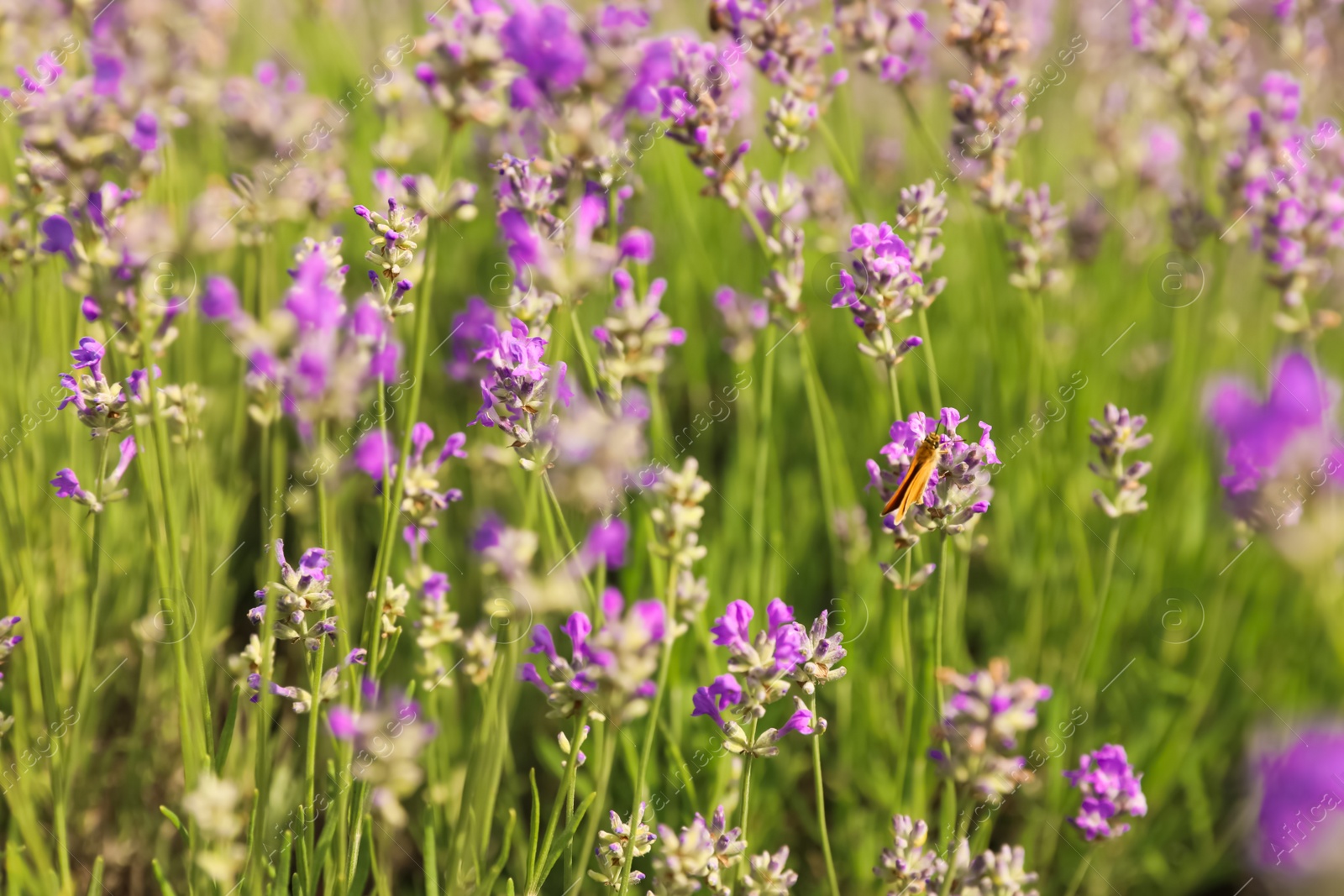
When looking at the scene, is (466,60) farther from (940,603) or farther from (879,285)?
(940,603)

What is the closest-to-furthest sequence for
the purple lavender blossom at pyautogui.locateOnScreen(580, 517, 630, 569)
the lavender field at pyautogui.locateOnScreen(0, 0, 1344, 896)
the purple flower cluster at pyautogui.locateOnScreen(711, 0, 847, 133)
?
the purple lavender blossom at pyautogui.locateOnScreen(580, 517, 630, 569) → the lavender field at pyautogui.locateOnScreen(0, 0, 1344, 896) → the purple flower cluster at pyautogui.locateOnScreen(711, 0, 847, 133)

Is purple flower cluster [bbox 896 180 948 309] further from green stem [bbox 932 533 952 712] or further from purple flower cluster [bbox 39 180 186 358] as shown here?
purple flower cluster [bbox 39 180 186 358]

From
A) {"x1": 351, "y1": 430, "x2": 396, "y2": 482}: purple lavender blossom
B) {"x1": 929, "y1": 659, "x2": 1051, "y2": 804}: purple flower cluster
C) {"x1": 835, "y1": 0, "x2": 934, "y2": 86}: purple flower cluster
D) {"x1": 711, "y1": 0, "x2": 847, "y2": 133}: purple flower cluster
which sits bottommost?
{"x1": 929, "y1": 659, "x2": 1051, "y2": 804}: purple flower cluster

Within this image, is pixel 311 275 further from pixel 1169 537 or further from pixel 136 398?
pixel 1169 537

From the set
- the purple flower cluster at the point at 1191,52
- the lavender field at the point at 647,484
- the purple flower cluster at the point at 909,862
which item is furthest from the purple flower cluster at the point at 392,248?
the purple flower cluster at the point at 1191,52

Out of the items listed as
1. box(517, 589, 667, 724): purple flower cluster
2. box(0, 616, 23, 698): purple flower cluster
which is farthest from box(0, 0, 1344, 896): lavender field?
box(0, 616, 23, 698): purple flower cluster

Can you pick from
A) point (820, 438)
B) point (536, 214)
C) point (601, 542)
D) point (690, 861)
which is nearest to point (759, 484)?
point (820, 438)
